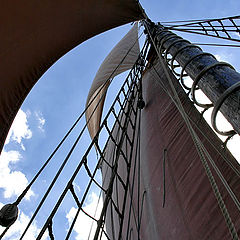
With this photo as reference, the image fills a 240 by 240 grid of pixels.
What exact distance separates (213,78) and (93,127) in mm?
5693

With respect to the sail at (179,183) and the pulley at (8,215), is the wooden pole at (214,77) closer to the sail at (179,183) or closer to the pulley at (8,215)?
the sail at (179,183)

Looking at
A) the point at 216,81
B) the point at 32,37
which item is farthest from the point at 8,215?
the point at 32,37

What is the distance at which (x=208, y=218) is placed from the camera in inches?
66.1

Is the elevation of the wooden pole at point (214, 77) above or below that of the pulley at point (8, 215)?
above

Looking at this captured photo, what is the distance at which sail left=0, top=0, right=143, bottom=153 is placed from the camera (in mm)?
1883

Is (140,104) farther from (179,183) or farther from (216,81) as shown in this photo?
(216,81)

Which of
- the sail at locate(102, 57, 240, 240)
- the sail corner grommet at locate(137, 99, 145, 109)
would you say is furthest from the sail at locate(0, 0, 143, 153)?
the sail corner grommet at locate(137, 99, 145, 109)

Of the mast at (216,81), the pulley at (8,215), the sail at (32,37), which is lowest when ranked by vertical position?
the pulley at (8,215)

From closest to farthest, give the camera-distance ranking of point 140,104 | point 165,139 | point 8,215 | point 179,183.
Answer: point 8,215, point 179,183, point 165,139, point 140,104

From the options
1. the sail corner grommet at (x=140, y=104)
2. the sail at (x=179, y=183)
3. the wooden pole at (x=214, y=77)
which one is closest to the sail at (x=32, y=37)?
the sail at (x=179, y=183)

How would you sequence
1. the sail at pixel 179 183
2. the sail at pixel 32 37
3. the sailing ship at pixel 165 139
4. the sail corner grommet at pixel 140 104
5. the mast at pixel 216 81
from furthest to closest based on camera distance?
the sail corner grommet at pixel 140 104, the sail at pixel 32 37, the sail at pixel 179 183, the sailing ship at pixel 165 139, the mast at pixel 216 81

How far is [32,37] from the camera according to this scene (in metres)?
2.19

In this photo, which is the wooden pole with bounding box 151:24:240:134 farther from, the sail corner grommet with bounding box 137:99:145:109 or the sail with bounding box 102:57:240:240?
the sail corner grommet with bounding box 137:99:145:109

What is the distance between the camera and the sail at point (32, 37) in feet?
6.18
